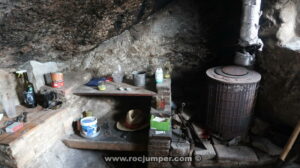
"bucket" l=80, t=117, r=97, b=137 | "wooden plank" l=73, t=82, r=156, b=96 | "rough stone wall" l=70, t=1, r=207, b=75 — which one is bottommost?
"bucket" l=80, t=117, r=97, b=137

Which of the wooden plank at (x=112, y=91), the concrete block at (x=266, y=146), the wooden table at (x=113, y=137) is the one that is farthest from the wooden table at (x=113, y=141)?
the concrete block at (x=266, y=146)

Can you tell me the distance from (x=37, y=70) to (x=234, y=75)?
7.58 feet

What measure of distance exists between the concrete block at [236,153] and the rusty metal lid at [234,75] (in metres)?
0.77

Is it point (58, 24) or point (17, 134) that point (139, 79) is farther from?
point (17, 134)

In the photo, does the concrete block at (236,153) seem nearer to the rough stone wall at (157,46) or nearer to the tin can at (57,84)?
the rough stone wall at (157,46)

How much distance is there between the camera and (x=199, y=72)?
313 cm

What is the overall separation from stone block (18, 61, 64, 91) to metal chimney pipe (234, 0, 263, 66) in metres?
2.37

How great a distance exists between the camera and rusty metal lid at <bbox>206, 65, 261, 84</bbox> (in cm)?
222

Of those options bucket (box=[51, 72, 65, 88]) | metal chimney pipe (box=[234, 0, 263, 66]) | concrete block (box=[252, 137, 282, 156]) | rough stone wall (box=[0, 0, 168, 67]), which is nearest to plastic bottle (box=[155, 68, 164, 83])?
rough stone wall (box=[0, 0, 168, 67])

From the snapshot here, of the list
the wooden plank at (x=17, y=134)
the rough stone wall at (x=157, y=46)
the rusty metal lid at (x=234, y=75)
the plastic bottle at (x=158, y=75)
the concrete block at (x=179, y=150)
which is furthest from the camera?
the rough stone wall at (x=157, y=46)

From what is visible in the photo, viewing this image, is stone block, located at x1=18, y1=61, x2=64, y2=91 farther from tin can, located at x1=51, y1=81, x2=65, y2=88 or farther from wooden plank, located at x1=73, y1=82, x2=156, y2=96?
wooden plank, located at x1=73, y1=82, x2=156, y2=96

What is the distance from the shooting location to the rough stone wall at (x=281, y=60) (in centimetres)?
228

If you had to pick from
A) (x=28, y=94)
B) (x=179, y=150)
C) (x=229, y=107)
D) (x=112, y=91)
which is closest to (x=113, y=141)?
(x=112, y=91)

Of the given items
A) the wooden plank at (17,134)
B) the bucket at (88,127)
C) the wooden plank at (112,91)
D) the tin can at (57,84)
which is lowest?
the bucket at (88,127)
